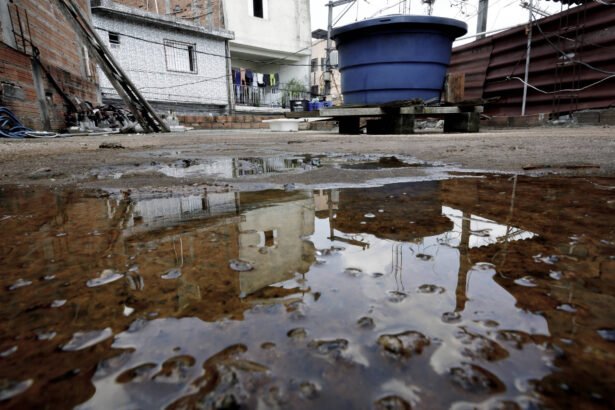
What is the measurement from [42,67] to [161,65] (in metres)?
8.67

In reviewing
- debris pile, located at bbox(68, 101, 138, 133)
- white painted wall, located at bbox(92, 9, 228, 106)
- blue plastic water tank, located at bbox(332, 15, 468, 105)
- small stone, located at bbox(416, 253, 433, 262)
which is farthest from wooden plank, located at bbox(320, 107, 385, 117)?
white painted wall, located at bbox(92, 9, 228, 106)

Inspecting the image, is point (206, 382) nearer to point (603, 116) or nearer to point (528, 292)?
point (528, 292)

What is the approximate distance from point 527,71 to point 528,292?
27.5ft

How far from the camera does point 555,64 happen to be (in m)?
6.79

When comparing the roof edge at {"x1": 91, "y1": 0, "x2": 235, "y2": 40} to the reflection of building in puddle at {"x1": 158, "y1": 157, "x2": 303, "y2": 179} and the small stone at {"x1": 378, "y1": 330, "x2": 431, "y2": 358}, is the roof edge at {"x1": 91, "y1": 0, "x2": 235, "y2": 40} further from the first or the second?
the small stone at {"x1": 378, "y1": 330, "x2": 431, "y2": 358}

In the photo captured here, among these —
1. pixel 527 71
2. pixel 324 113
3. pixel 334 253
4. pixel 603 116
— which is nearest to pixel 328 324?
pixel 334 253

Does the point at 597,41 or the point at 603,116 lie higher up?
the point at 597,41

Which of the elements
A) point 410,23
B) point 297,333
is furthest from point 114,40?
point 297,333

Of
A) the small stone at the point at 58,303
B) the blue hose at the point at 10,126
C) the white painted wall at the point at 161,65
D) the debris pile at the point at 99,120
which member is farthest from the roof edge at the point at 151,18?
the small stone at the point at 58,303

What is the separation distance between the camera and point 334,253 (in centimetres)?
72

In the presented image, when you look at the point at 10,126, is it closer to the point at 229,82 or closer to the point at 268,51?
the point at 229,82

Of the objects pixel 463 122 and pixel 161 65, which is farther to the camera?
pixel 161 65

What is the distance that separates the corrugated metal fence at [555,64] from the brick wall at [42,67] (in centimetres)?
753

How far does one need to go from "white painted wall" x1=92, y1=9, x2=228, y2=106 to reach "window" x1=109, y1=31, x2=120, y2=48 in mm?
103
